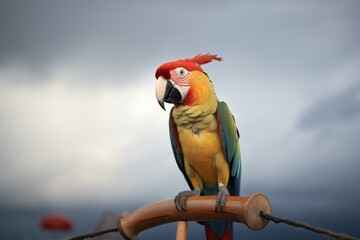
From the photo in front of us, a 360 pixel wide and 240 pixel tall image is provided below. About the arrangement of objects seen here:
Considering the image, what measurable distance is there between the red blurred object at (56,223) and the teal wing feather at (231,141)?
8.06 ft

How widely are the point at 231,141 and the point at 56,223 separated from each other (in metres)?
2.56

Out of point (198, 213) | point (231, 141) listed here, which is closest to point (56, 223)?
point (231, 141)

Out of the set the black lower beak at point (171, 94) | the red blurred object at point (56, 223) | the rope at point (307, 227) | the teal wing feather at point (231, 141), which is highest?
the black lower beak at point (171, 94)

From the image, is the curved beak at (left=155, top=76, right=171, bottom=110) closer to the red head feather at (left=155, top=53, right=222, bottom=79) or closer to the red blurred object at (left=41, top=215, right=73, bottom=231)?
the red head feather at (left=155, top=53, right=222, bottom=79)

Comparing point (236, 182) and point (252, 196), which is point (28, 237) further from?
point (252, 196)

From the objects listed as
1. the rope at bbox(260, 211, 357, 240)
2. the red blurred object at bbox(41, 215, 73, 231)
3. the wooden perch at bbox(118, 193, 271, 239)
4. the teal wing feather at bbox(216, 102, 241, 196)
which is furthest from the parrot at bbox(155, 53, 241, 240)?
the red blurred object at bbox(41, 215, 73, 231)

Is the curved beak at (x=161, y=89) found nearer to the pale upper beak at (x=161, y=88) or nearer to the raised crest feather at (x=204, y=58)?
the pale upper beak at (x=161, y=88)

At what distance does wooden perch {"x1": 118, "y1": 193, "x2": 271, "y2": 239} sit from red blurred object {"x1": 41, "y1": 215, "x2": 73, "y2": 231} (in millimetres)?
2494

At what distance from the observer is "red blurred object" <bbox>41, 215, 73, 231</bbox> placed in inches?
129

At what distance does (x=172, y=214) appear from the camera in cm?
87

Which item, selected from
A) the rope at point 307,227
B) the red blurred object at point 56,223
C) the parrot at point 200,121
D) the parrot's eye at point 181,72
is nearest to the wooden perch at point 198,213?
the rope at point 307,227

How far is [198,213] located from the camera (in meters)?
0.85

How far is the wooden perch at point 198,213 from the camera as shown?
759 mm

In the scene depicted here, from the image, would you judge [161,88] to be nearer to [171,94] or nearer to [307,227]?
[171,94]
